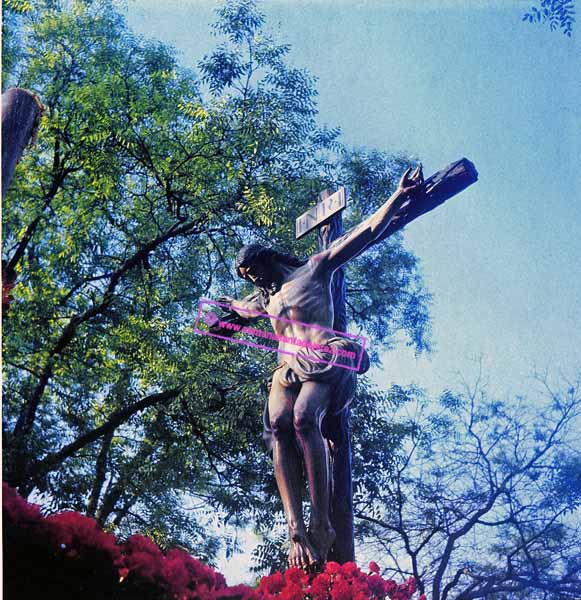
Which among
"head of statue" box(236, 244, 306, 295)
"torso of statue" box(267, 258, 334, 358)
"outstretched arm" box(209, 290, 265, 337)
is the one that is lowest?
"torso of statue" box(267, 258, 334, 358)

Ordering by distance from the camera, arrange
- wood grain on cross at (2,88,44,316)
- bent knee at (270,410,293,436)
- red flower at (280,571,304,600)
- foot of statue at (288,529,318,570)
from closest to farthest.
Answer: red flower at (280,571,304,600) < wood grain on cross at (2,88,44,316) < foot of statue at (288,529,318,570) < bent knee at (270,410,293,436)

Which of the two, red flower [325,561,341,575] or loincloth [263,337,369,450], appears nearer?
red flower [325,561,341,575]

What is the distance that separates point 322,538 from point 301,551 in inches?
3.2

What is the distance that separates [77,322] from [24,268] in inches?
27.5

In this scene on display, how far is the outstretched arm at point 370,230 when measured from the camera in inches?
107

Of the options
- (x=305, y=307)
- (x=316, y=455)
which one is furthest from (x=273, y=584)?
(x=305, y=307)

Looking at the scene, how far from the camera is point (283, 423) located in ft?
8.84

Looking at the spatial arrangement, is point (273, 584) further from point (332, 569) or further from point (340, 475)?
point (340, 475)

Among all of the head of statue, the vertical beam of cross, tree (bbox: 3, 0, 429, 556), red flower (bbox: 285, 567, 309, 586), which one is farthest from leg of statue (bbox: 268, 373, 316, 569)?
tree (bbox: 3, 0, 429, 556)

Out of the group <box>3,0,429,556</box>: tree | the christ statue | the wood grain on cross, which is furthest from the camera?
<box>3,0,429,556</box>: tree

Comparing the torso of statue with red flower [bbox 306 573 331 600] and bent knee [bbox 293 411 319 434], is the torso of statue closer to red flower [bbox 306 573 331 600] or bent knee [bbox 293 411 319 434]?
bent knee [bbox 293 411 319 434]

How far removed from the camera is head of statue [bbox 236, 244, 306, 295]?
3049 millimetres

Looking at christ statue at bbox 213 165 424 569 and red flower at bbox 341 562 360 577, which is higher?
christ statue at bbox 213 165 424 569

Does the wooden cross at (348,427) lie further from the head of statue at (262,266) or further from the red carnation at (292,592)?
the red carnation at (292,592)
